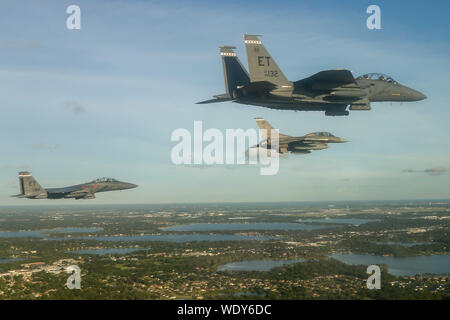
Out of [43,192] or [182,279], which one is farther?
[182,279]

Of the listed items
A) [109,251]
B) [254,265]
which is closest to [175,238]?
[109,251]

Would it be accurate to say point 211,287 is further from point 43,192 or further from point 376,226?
point 376,226

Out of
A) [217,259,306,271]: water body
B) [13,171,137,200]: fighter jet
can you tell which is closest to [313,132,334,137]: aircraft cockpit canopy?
[13,171,137,200]: fighter jet

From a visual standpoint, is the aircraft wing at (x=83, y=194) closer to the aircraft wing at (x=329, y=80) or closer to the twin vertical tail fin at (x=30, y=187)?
the twin vertical tail fin at (x=30, y=187)

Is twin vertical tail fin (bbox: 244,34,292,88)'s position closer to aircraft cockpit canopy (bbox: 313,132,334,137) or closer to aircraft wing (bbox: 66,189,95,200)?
aircraft cockpit canopy (bbox: 313,132,334,137)

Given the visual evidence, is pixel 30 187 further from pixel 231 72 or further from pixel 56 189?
pixel 231 72
